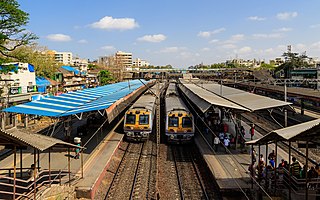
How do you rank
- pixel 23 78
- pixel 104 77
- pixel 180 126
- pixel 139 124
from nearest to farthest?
pixel 180 126 → pixel 139 124 → pixel 23 78 → pixel 104 77

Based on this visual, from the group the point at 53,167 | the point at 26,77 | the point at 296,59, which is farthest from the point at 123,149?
the point at 296,59

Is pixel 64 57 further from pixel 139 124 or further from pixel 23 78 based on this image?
pixel 139 124

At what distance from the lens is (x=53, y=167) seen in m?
14.4

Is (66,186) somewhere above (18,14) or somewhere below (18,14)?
below

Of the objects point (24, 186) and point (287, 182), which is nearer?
point (287, 182)

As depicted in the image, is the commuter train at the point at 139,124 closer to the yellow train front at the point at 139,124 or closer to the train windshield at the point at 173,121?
the yellow train front at the point at 139,124

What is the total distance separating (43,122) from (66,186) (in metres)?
20.5

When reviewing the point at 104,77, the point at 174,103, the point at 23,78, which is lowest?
the point at 174,103

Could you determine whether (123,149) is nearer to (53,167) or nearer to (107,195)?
(53,167)

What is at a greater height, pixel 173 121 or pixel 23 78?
pixel 23 78

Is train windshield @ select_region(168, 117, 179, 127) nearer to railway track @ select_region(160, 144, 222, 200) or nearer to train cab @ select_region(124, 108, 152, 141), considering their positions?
train cab @ select_region(124, 108, 152, 141)

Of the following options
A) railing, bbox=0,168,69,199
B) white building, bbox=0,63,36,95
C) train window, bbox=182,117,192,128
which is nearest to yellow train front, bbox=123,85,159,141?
train window, bbox=182,117,192,128

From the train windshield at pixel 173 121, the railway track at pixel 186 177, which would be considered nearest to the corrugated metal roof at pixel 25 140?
the railway track at pixel 186 177

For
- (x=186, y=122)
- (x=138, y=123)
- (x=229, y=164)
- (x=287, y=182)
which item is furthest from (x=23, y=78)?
(x=287, y=182)
